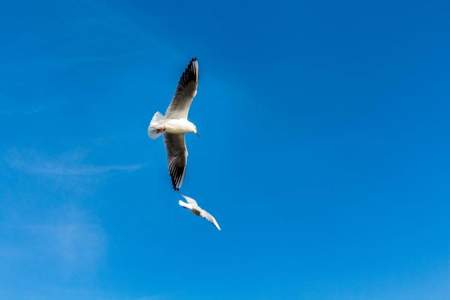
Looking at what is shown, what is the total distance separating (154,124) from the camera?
104ft

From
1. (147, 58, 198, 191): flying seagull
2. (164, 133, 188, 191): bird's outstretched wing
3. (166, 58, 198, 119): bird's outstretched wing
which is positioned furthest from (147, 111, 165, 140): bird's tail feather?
(164, 133, 188, 191): bird's outstretched wing

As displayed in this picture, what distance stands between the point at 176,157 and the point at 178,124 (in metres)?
1.90

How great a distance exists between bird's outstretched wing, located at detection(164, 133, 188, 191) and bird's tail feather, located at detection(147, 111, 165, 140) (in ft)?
4.63

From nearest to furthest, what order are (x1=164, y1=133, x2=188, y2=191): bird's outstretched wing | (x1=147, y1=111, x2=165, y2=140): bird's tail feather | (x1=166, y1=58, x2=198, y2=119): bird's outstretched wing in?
(x1=166, y1=58, x2=198, y2=119): bird's outstretched wing → (x1=147, y1=111, x2=165, y2=140): bird's tail feather → (x1=164, y1=133, x2=188, y2=191): bird's outstretched wing

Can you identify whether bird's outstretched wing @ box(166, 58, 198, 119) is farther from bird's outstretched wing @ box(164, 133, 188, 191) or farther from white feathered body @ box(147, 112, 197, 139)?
bird's outstretched wing @ box(164, 133, 188, 191)

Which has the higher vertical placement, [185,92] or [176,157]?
[185,92]

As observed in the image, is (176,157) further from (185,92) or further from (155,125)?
(185,92)

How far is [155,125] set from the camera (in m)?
31.6

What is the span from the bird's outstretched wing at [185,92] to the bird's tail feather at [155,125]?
30 cm

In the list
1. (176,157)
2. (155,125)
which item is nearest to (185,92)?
(155,125)

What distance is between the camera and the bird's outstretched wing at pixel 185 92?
3117 centimetres

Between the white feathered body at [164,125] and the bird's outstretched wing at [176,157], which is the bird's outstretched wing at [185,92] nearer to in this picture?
the white feathered body at [164,125]

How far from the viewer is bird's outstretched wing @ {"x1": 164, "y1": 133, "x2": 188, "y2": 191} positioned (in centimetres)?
Answer: 3316

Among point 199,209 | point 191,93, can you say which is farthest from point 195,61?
point 199,209
